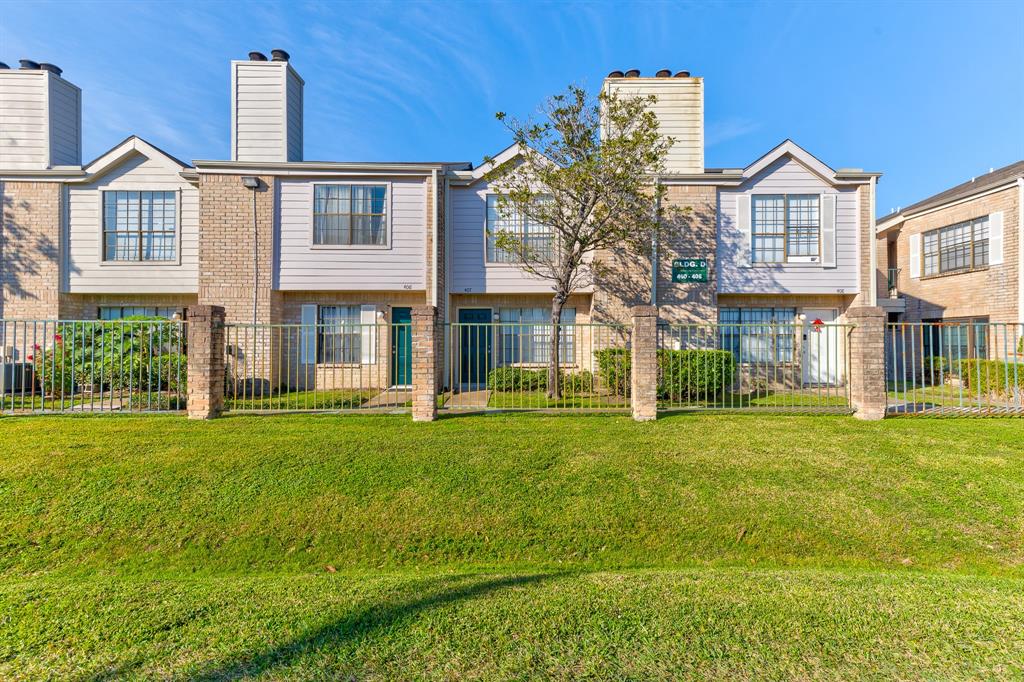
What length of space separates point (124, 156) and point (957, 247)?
2715 centimetres

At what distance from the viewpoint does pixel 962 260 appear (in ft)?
53.6

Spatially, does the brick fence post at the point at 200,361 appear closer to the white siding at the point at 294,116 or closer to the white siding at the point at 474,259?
the white siding at the point at 474,259

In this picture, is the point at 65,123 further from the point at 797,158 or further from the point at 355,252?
the point at 797,158

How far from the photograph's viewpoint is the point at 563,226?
39.3 feet

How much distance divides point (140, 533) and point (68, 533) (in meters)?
0.76

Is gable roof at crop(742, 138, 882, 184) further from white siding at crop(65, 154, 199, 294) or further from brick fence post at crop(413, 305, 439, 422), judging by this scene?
white siding at crop(65, 154, 199, 294)

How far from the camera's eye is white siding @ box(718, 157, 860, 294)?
47.0 feet

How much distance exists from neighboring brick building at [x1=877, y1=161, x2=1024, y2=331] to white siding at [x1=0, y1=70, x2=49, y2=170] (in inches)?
1096

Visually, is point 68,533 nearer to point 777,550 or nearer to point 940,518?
point 777,550

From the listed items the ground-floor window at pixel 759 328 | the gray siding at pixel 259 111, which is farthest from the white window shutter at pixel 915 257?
the gray siding at pixel 259 111

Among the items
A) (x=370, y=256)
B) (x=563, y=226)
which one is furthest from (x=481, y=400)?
(x=370, y=256)

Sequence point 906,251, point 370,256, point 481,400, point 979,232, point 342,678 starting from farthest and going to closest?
point 906,251 < point 979,232 < point 370,256 < point 481,400 < point 342,678

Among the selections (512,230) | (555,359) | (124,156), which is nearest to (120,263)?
(124,156)

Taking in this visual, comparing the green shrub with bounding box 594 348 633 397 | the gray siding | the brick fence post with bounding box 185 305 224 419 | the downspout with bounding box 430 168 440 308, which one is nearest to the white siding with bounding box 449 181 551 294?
the downspout with bounding box 430 168 440 308
